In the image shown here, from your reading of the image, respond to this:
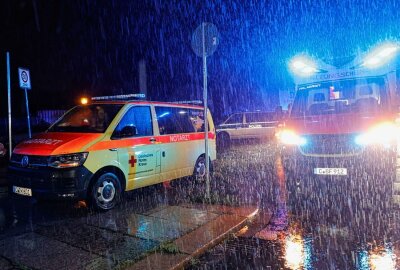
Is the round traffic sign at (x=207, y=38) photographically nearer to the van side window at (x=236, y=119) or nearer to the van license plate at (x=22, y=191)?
the van license plate at (x=22, y=191)

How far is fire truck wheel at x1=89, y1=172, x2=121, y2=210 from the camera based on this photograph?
17.9ft

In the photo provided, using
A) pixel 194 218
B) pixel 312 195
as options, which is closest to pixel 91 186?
pixel 194 218

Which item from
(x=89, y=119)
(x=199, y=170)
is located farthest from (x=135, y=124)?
(x=199, y=170)

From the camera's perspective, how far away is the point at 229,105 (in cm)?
2714

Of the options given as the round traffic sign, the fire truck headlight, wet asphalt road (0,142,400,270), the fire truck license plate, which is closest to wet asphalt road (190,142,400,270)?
wet asphalt road (0,142,400,270)

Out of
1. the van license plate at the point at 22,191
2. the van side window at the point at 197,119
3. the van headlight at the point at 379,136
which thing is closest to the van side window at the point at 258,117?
the van side window at the point at 197,119

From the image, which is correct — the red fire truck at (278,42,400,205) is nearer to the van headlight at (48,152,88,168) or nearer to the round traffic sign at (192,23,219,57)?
the round traffic sign at (192,23,219,57)

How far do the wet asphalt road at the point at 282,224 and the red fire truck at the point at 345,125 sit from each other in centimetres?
45

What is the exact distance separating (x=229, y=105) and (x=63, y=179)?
2263cm

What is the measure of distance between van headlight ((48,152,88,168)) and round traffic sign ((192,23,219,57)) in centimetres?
267

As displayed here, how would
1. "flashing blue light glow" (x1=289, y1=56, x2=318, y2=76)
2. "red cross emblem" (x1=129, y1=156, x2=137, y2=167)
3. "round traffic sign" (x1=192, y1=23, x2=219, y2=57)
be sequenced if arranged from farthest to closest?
"flashing blue light glow" (x1=289, y1=56, x2=318, y2=76), "round traffic sign" (x1=192, y1=23, x2=219, y2=57), "red cross emblem" (x1=129, y1=156, x2=137, y2=167)

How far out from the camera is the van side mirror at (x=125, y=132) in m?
5.75

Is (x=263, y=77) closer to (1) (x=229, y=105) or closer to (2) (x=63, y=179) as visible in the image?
(1) (x=229, y=105)

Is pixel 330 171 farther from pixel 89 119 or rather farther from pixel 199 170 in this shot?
pixel 89 119
